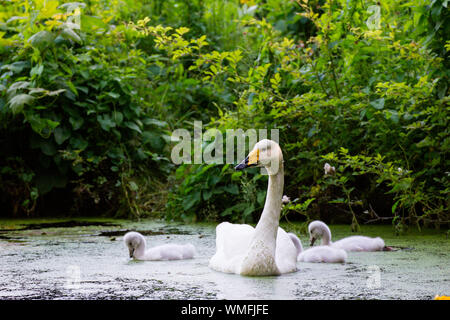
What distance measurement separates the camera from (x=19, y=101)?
7.39m

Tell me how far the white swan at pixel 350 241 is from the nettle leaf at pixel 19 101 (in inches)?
140

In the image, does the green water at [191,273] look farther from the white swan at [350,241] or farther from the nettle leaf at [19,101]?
the nettle leaf at [19,101]

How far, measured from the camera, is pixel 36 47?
303 inches

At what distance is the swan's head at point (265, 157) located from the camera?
4422 millimetres

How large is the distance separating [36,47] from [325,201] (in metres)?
3.58

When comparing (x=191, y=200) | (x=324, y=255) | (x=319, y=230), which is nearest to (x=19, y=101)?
(x=191, y=200)

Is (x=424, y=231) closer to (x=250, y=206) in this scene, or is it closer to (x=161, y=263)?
(x=250, y=206)

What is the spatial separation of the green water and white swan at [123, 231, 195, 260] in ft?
0.29

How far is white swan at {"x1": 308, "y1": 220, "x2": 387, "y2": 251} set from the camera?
5262mm

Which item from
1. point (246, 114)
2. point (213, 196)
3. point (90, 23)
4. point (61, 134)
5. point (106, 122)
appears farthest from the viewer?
point (90, 23)

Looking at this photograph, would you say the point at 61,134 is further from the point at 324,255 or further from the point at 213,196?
the point at 324,255

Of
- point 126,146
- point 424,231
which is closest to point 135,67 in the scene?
point 126,146

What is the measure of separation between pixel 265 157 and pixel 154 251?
129 centimetres

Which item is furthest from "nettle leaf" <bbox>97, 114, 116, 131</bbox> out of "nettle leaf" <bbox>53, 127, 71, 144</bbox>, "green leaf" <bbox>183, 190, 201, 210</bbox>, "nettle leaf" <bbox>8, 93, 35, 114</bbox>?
"green leaf" <bbox>183, 190, 201, 210</bbox>
